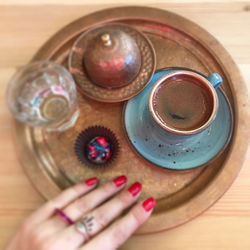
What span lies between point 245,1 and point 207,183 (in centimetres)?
48

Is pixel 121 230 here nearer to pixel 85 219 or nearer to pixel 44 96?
pixel 85 219

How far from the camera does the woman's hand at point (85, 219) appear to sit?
559 mm

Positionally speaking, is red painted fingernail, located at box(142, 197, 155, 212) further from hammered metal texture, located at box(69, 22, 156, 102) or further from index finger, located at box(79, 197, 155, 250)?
hammered metal texture, located at box(69, 22, 156, 102)

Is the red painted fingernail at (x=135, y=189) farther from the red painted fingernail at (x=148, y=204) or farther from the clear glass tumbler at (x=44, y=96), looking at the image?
the clear glass tumbler at (x=44, y=96)

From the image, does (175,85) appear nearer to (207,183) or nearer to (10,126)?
(207,183)

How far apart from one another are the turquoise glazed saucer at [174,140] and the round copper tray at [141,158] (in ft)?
0.08

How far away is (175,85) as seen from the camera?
583 mm

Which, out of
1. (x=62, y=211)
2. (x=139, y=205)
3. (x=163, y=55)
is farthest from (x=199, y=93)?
(x=62, y=211)

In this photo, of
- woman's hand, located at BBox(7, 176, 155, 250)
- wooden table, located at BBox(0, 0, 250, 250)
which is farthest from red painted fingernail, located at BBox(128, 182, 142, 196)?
wooden table, located at BBox(0, 0, 250, 250)

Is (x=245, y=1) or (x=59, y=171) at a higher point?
(x=245, y=1)

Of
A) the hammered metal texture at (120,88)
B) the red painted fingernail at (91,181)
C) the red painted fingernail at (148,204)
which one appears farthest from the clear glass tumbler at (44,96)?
the red painted fingernail at (148,204)

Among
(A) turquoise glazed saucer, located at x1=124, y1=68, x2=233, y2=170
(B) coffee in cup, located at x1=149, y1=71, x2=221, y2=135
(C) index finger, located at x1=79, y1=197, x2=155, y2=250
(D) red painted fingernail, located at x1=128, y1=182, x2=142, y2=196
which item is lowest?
(C) index finger, located at x1=79, y1=197, x2=155, y2=250

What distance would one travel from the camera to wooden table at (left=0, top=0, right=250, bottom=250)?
621 millimetres

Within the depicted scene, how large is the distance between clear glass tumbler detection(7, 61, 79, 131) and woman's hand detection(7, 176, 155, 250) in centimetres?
16
